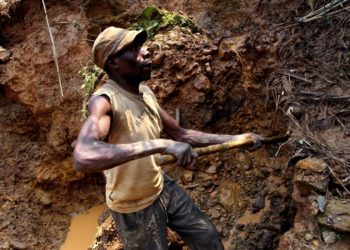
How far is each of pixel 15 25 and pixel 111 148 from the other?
415 centimetres

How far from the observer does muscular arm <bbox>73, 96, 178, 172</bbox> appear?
77.6 inches

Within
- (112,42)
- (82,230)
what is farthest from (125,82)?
(82,230)

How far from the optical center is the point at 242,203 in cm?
370

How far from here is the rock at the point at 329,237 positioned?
8.45 feet

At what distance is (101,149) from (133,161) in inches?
18.4

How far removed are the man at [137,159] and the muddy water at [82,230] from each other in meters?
2.47

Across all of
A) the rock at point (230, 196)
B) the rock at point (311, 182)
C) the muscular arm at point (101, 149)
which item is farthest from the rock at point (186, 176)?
the muscular arm at point (101, 149)

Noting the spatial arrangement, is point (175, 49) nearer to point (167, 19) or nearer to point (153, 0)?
point (167, 19)

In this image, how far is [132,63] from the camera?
2.46 metres

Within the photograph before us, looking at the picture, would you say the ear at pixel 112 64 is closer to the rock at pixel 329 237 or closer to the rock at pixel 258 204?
the rock at pixel 329 237

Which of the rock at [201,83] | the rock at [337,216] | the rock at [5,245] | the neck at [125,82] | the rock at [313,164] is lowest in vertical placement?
the rock at [5,245]

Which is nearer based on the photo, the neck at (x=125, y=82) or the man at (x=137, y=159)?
the man at (x=137, y=159)

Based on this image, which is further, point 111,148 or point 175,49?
point 175,49

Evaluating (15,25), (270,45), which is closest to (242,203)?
(270,45)
